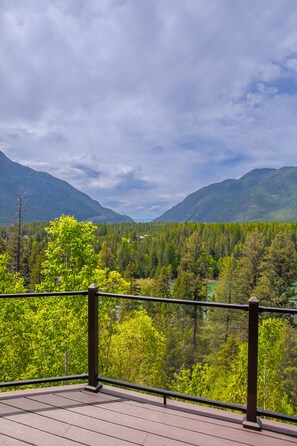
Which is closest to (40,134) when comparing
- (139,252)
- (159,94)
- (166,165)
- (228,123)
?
(159,94)

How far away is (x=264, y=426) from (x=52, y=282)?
10.8m

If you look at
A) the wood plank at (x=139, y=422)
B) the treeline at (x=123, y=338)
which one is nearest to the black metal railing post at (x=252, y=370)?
the wood plank at (x=139, y=422)

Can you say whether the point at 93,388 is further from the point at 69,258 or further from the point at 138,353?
the point at 138,353

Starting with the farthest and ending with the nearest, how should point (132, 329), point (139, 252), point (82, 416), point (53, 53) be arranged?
1. point (139, 252)
2. point (132, 329)
3. point (53, 53)
4. point (82, 416)

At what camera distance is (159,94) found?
1583 cm

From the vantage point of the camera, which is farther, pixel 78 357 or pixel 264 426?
pixel 78 357

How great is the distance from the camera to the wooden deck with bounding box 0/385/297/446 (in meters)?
2.25

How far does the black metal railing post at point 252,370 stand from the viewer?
8.07ft

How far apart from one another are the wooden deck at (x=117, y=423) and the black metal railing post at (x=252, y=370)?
2.8 inches

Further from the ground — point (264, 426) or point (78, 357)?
point (264, 426)

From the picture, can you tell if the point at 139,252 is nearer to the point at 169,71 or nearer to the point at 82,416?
the point at 169,71

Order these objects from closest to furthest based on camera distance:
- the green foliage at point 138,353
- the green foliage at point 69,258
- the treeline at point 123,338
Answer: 1. the treeline at point 123,338
2. the green foliage at point 138,353
3. the green foliage at point 69,258

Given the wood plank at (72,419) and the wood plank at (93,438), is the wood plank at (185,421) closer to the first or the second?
the wood plank at (72,419)

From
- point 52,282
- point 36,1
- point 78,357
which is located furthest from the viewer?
point 52,282
